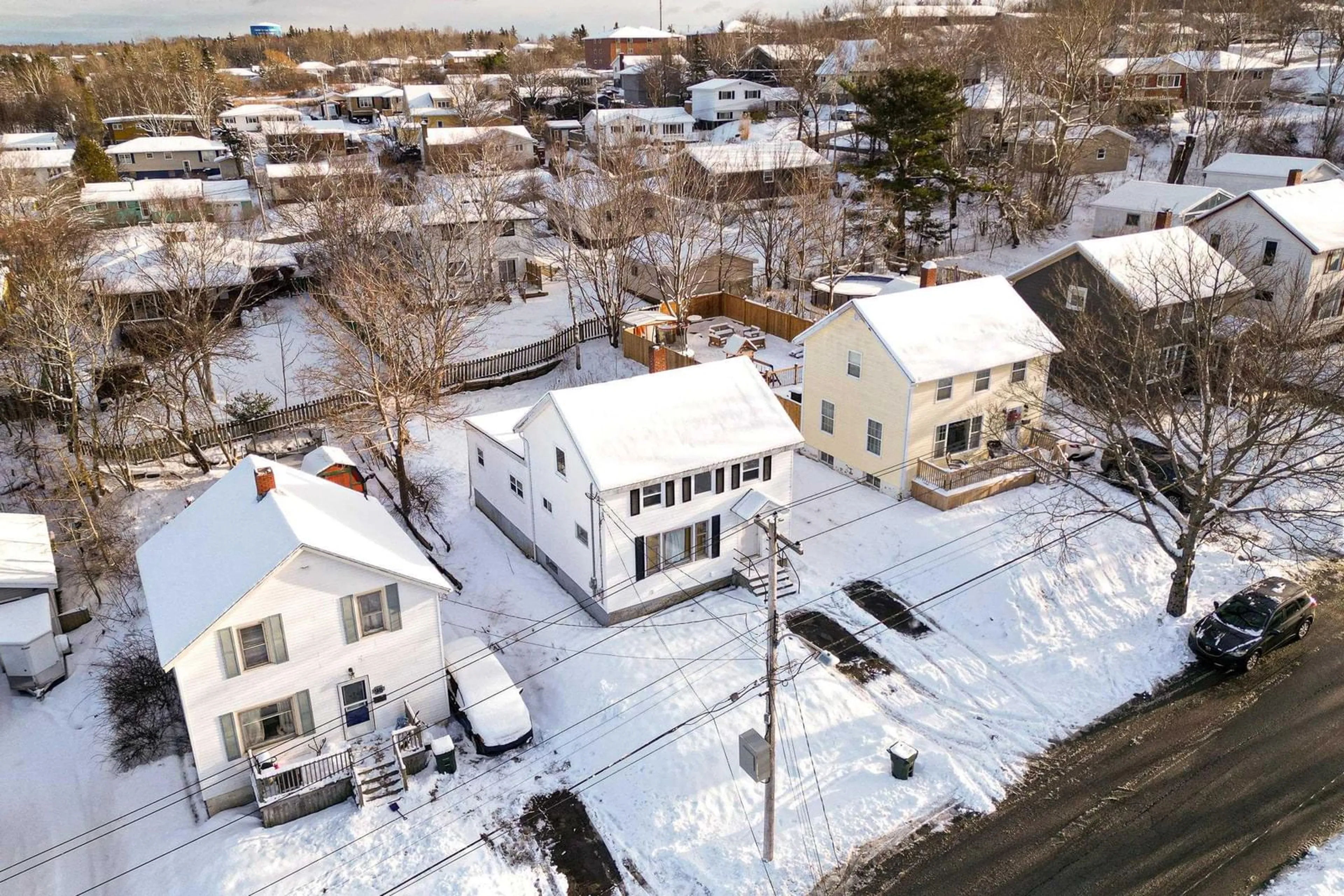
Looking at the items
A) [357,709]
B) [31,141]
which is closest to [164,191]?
[31,141]

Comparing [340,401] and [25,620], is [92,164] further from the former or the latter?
[25,620]

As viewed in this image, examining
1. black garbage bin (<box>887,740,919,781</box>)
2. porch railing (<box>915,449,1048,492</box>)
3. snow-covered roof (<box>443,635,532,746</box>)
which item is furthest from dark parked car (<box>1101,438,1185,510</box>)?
snow-covered roof (<box>443,635,532,746</box>)

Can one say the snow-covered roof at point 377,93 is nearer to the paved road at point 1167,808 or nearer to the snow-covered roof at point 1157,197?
the snow-covered roof at point 1157,197

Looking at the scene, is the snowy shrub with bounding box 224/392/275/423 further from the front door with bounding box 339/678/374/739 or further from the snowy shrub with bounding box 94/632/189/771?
the front door with bounding box 339/678/374/739


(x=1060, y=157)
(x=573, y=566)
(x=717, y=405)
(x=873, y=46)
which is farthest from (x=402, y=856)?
(x=873, y=46)

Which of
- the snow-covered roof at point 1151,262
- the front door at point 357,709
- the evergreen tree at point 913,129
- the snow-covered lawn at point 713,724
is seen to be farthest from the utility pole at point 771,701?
the evergreen tree at point 913,129
